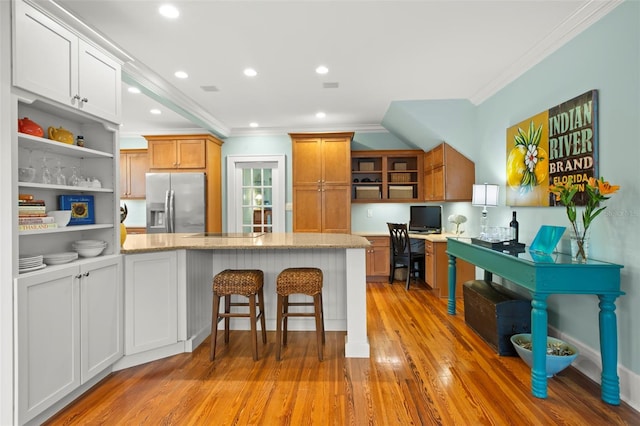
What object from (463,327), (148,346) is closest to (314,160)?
(463,327)

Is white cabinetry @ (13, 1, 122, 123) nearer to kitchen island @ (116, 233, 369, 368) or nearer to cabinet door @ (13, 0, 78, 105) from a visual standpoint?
cabinet door @ (13, 0, 78, 105)

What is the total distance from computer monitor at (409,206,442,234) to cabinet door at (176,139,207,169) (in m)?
3.57

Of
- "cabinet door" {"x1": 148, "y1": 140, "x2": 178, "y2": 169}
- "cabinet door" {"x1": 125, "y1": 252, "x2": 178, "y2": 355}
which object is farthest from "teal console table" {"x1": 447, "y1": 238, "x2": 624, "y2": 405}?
"cabinet door" {"x1": 148, "y1": 140, "x2": 178, "y2": 169}

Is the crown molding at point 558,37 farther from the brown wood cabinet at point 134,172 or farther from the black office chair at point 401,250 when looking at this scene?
the brown wood cabinet at point 134,172

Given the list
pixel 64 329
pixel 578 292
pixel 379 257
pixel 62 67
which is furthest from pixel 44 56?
pixel 379 257

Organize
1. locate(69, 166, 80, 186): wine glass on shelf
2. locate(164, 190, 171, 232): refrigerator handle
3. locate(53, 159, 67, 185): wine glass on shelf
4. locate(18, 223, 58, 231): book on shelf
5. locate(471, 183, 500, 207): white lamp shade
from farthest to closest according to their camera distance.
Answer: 1. locate(164, 190, 171, 232): refrigerator handle
2. locate(471, 183, 500, 207): white lamp shade
3. locate(69, 166, 80, 186): wine glass on shelf
4. locate(53, 159, 67, 185): wine glass on shelf
5. locate(18, 223, 58, 231): book on shelf

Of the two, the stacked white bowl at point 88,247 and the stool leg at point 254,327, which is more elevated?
the stacked white bowl at point 88,247

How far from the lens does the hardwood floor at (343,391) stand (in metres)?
1.97

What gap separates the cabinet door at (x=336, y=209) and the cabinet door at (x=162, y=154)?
8.10ft

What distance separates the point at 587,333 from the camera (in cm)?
248

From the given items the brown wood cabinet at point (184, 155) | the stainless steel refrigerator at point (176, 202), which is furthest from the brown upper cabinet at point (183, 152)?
the stainless steel refrigerator at point (176, 202)

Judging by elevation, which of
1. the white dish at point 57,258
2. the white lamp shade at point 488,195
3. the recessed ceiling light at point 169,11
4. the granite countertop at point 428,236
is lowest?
the granite countertop at point 428,236

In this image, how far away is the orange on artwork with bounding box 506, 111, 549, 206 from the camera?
9.68 ft

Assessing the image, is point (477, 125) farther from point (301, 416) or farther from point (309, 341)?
point (301, 416)
